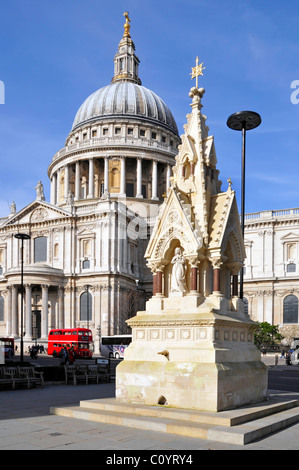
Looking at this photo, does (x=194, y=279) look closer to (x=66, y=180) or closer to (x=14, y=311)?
(x=14, y=311)

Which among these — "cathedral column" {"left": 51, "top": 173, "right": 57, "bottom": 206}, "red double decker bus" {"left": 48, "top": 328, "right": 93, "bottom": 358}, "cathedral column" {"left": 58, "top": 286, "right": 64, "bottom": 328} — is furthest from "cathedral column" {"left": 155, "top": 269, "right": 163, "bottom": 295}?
"cathedral column" {"left": 51, "top": 173, "right": 57, "bottom": 206}

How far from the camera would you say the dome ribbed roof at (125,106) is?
99.1 metres

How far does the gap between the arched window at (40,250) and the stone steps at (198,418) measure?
2630 inches

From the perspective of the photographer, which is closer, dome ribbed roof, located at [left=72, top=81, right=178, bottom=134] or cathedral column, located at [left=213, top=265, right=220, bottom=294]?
cathedral column, located at [left=213, top=265, right=220, bottom=294]

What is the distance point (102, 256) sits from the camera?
242ft

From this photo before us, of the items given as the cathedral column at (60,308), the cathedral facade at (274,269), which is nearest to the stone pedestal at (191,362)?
the cathedral column at (60,308)

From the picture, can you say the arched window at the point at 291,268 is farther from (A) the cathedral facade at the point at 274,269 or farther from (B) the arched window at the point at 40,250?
(B) the arched window at the point at 40,250

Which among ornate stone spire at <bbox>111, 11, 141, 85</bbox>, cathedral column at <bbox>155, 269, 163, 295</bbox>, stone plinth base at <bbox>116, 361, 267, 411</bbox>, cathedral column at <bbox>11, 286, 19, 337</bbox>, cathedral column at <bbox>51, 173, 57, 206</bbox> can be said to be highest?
ornate stone spire at <bbox>111, 11, 141, 85</bbox>

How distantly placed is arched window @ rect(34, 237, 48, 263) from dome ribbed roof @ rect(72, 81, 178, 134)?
30.8 meters

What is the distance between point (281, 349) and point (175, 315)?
60.7 metres

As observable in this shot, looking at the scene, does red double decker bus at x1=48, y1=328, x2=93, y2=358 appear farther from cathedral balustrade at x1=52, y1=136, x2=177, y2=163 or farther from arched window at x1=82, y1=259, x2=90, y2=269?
cathedral balustrade at x1=52, y1=136, x2=177, y2=163

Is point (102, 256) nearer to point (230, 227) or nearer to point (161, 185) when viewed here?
Answer: point (161, 185)

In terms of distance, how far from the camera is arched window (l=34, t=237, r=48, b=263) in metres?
79.5

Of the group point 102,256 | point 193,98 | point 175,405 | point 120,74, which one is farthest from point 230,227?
point 120,74
